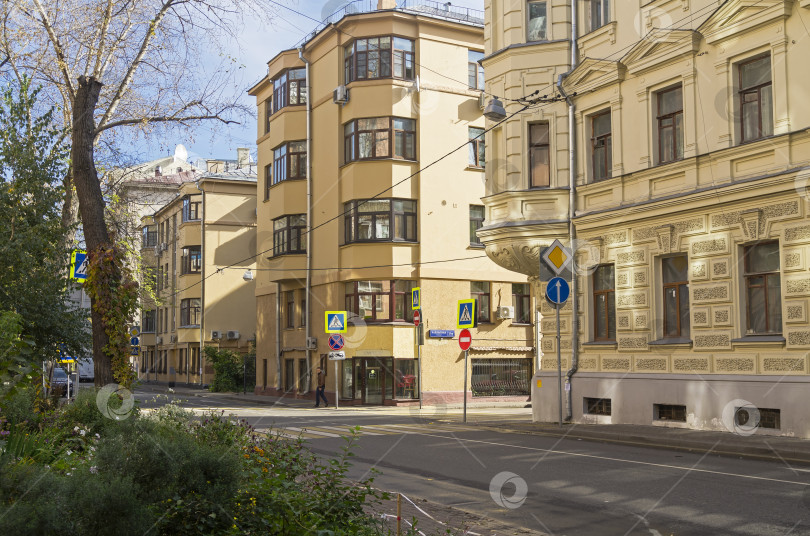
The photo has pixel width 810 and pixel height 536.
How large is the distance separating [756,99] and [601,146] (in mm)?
4790

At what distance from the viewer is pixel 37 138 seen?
18.4 meters

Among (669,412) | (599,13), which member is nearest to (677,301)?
(669,412)

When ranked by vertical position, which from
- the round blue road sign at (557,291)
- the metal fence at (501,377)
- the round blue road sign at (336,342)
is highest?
the round blue road sign at (557,291)

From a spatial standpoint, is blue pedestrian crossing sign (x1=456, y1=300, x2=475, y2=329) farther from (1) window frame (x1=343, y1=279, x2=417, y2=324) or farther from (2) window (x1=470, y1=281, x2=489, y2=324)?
(2) window (x1=470, y1=281, x2=489, y2=324)

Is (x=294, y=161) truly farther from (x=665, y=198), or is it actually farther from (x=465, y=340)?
(x=665, y=198)

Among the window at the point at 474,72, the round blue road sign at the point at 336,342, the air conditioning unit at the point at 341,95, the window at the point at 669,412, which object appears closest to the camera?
the window at the point at 669,412

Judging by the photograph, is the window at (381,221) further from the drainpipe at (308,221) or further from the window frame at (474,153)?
the window frame at (474,153)

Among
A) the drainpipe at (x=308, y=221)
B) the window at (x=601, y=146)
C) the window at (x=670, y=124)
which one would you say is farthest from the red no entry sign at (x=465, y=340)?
the drainpipe at (x=308, y=221)

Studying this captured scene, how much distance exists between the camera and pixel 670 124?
19828 mm

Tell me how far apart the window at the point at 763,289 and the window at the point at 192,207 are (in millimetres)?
43634

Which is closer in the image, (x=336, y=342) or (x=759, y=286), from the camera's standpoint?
(x=759, y=286)

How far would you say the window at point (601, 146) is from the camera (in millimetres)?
21566

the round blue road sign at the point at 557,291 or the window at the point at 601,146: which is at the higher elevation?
the window at the point at 601,146

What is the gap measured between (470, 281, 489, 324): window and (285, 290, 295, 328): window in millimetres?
8957
